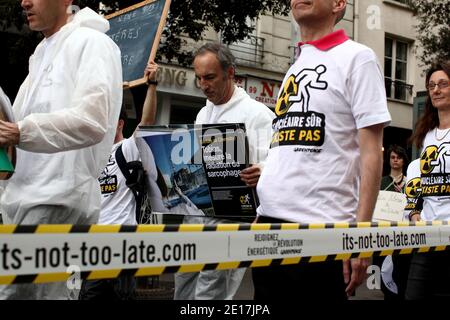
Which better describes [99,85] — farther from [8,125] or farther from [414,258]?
[414,258]

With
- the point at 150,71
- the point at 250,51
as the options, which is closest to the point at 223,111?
the point at 150,71

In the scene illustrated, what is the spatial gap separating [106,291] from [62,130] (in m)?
2.43

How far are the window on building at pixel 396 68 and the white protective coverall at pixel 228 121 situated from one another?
1979cm

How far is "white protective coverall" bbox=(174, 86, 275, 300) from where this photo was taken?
4.05m

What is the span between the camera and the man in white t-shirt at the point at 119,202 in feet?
15.1

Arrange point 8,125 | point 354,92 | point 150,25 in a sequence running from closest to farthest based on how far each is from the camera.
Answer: point 8,125
point 354,92
point 150,25

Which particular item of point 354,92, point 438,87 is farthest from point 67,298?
point 438,87

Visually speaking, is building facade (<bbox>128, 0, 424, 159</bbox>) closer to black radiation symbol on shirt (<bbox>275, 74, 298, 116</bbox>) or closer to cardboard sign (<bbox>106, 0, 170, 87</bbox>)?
cardboard sign (<bbox>106, 0, 170, 87</bbox>)

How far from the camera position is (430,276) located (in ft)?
12.8

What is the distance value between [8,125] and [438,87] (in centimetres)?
303

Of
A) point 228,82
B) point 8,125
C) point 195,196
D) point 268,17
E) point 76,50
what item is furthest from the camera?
point 268,17

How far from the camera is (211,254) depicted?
2.00m

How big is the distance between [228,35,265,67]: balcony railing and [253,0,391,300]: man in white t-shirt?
627 inches

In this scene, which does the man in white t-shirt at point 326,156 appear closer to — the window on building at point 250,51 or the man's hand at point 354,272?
the man's hand at point 354,272
